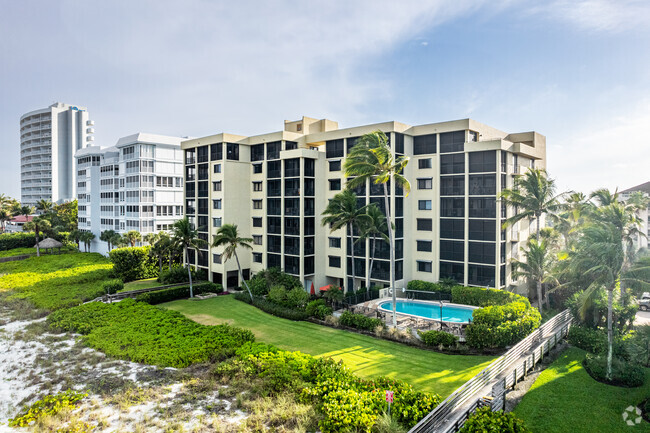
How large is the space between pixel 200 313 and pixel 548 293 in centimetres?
3234

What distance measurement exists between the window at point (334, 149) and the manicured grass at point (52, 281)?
27504 mm

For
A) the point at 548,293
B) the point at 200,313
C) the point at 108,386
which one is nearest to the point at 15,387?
the point at 108,386

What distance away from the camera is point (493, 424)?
13289 mm

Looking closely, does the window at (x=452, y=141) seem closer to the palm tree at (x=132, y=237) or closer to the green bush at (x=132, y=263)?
the green bush at (x=132, y=263)

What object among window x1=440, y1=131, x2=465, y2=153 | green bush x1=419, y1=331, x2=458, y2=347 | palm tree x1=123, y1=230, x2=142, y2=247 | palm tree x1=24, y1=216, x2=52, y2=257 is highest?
window x1=440, y1=131, x2=465, y2=153

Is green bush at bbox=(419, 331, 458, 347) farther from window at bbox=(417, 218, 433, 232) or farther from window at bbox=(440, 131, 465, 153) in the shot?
window at bbox=(440, 131, 465, 153)

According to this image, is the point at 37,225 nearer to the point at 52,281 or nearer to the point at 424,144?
the point at 52,281

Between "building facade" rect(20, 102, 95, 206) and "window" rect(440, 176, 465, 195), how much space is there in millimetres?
134157

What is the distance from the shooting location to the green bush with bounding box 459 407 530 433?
1314 cm

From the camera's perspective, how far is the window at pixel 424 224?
3959 cm

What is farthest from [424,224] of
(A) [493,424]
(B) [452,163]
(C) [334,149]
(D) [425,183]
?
(A) [493,424]

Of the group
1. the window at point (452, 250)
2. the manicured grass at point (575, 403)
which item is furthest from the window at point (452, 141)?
the manicured grass at point (575, 403)

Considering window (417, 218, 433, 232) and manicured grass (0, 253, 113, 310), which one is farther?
window (417, 218, 433, 232)

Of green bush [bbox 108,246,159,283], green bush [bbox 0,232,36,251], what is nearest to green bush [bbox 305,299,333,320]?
green bush [bbox 108,246,159,283]
